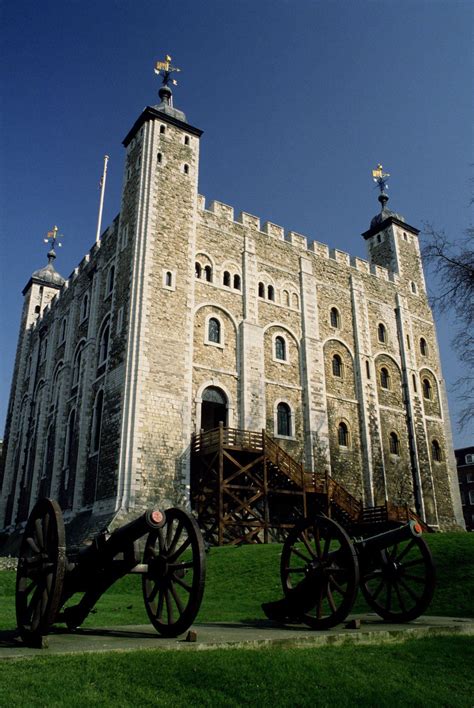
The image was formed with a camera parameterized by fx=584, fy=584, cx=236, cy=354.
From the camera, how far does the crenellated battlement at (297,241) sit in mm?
26500

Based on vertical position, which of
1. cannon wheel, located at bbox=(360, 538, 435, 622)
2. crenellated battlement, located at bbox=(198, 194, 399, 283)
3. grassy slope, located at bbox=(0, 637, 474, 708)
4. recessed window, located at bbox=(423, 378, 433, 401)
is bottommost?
grassy slope, located at bbox=(0, 637, 474, 708)

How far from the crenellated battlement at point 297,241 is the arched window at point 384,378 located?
550 cm

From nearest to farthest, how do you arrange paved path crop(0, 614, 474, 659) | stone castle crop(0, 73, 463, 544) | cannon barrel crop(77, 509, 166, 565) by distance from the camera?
paved path crop(0, 614, 474, 659) → cannon barrel crop(77, 509, 166, 565) → stone castle crop(0, 73, 463, 544)

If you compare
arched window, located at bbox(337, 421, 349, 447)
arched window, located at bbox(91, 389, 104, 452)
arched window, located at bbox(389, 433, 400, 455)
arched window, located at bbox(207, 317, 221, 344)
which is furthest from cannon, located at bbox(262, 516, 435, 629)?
arched window, located at bbox(389, 433, 400, 455)

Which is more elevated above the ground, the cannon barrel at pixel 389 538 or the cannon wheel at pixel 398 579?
the cannon barrel at pixel 389 538

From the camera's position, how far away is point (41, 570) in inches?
230

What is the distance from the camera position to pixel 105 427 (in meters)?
21.4

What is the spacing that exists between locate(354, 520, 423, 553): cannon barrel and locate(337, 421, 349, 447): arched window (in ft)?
63.4

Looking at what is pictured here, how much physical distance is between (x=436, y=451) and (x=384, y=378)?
475 centimetres

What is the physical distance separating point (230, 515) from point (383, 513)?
6.89 metres

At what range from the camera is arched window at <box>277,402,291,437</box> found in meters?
24.8

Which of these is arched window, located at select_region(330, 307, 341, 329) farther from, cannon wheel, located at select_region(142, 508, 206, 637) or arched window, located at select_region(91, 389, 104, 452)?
cannon wheel, located at select_region(142, 508, 206, 637)

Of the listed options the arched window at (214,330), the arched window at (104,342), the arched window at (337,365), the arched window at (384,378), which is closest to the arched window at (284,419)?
the arched window at (337,365)

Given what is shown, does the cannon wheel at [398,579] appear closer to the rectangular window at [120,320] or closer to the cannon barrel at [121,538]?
the cannon barrel at [121,538]
